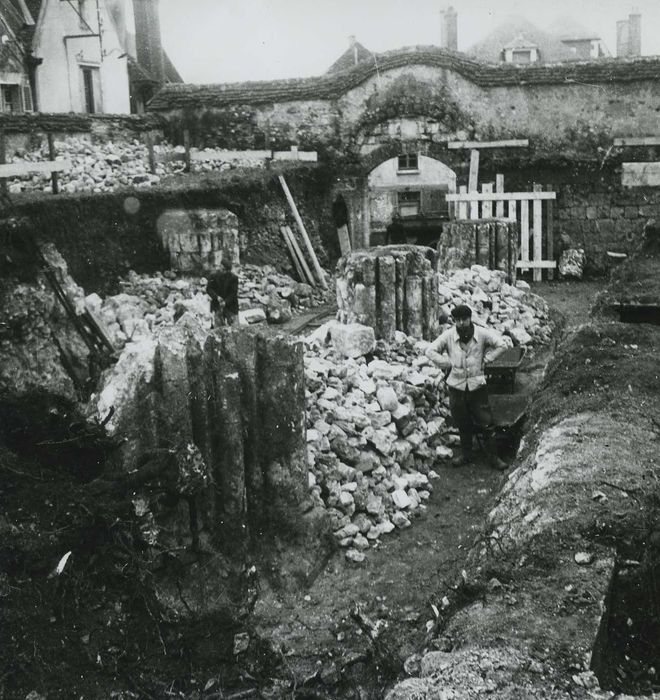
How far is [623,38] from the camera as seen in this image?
33781 millimetres

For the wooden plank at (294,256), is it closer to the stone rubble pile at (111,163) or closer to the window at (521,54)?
the stone rubble pile at (111,163)

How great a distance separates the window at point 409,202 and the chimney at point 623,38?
1031cm

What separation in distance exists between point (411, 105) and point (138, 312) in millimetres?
9971

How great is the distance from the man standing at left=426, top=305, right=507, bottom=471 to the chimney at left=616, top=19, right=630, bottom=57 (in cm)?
2944

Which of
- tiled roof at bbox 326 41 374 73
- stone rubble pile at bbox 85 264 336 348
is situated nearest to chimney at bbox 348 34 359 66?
tiled roof at bbox 326 41 374 73

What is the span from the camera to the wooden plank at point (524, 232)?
18984 millimetres

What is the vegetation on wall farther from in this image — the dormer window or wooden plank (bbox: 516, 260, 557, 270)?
the dormer window

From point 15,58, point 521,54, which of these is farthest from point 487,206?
point 521,54

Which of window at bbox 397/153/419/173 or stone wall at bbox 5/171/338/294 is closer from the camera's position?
stone wall at bbox 5/171/338/294

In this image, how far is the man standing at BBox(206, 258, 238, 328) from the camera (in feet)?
37.2

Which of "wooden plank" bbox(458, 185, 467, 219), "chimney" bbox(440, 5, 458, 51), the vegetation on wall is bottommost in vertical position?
"wooden plank" bbox(458, 185, 467, 219)

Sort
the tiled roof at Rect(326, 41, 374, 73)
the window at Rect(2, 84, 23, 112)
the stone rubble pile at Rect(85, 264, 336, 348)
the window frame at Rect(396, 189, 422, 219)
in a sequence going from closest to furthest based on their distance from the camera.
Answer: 1. the stone rubble pile at Rect(85, 264, 336, 348)
2. the window at Rect(2, 84, 23, 112)
3. the window frame at Rect(396, 189, 422, 219)
4. the tiled roof at Rect(326, 41, 374, 73)

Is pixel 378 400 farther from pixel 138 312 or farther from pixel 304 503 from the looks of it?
pixel 138 312

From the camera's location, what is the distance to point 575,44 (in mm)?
38062
